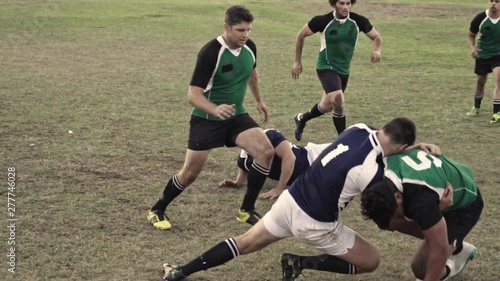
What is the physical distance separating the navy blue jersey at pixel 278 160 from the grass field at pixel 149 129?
0.33m

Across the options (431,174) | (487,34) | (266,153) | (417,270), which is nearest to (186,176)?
(266,153)

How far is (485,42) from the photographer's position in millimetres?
11688

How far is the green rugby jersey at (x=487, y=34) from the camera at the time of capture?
11.6m

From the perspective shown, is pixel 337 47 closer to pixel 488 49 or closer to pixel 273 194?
pixel 273 194

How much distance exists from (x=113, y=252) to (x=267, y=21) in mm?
18538

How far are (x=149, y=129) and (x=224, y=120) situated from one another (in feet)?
11.6

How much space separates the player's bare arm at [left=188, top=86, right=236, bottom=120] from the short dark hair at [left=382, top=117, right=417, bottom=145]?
1664 millimetres

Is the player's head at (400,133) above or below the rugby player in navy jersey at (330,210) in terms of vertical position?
above

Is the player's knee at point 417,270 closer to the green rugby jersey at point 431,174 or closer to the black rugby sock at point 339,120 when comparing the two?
the green rugby jersey at point 431,174

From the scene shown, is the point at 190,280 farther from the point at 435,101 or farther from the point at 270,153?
the point at 435,101

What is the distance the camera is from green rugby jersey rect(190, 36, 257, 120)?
7.05 metres

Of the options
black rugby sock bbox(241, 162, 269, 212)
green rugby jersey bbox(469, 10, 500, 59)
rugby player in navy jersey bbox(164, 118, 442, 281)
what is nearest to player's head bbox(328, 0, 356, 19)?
green rugby jersey bbox(469, 10, 500, 59)

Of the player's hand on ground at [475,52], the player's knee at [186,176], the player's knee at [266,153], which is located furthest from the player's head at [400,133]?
the player's hand on ground at [475,52]

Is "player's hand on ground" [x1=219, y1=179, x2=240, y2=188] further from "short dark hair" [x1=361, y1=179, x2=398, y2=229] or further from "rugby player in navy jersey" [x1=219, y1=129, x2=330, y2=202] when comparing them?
"short dark hair" [x1=361, y1=179, x2=398, y2=229]
